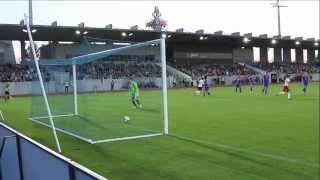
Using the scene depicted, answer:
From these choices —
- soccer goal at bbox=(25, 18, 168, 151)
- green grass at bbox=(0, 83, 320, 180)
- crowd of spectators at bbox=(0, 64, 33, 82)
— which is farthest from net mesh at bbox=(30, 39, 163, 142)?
crowd of spectators at bbox=(0, 64, 33, 82)

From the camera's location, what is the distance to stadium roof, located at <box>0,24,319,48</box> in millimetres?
57378

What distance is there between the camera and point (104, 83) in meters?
23.1

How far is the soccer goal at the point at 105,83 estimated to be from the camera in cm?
1582

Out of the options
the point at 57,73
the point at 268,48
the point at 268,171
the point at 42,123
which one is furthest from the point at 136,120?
the point at 268,48

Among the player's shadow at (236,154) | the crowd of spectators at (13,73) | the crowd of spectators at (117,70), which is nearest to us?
the player's shadow at (236,154)

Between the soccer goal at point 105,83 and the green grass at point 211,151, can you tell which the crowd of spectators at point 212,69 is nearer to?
the soccer goal at point 105,83

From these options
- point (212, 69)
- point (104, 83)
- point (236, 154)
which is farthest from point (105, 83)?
point (212, 69)

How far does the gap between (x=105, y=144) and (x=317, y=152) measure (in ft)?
19.0

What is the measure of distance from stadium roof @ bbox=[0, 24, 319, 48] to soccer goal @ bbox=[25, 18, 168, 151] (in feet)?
101

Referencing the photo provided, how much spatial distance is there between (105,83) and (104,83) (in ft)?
0.98

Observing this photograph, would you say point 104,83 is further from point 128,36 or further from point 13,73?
point 128,36

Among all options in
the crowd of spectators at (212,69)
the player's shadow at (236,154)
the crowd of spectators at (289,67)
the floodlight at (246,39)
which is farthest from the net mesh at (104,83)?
the crowd of spectators at (289,67)

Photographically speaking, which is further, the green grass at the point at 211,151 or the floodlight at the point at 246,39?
the floodlight at the point at 246,39

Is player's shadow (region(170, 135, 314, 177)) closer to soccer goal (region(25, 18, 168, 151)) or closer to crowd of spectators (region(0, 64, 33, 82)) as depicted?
soccer goal (region(25, 18, 168, 151))
